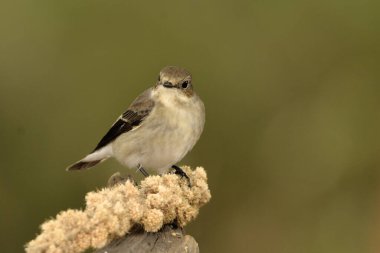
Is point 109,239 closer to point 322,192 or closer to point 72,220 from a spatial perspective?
point 72,220

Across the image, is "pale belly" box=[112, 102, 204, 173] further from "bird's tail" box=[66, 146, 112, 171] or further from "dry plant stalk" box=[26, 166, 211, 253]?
"dry plant stalk" box=[26, 166, 211, 253]

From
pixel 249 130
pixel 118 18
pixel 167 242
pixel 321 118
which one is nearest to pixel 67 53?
pixel 118 18

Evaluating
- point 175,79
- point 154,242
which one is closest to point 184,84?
point 175,79

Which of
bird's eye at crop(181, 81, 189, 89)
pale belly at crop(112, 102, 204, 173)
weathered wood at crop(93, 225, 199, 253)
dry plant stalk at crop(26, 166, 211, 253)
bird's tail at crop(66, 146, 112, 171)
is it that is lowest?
weathered wood at crop(93, 225, 199, 253)

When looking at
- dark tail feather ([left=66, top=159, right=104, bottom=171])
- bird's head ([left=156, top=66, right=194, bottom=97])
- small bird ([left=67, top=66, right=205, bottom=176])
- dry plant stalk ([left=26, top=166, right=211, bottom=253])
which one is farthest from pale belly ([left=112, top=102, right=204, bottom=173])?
dry plant stalk ([left=26, top=166, right=211, bottom=253])

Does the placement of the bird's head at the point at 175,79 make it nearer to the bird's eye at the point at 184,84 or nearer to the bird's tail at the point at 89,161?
the bird's eye at the point at 184,84

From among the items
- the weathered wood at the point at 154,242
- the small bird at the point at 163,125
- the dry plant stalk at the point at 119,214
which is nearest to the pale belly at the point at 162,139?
the small bird at the point at 163,125

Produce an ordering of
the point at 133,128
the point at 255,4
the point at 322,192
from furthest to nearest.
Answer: the point at 255,4, the point at 322,192, the point at 133,128

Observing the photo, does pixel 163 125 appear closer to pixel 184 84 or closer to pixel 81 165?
pixel 184 84
